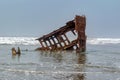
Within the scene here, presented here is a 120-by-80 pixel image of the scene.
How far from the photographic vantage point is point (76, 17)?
1368 inches

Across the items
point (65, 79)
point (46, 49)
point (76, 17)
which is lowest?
point (65, 79)

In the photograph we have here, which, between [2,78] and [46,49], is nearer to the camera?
[2,78]

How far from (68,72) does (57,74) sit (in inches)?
35.7

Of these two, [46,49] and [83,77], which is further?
[46,49]

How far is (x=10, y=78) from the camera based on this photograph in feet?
52.3

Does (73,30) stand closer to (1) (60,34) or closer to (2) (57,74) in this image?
(1) (60,34)

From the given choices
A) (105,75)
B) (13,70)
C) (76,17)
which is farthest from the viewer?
(76,17)

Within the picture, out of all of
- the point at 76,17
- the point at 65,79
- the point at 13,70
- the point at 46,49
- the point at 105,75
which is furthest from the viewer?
the point at 46,49

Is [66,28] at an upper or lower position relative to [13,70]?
upper

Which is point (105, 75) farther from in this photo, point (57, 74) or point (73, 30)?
point (73, 30)

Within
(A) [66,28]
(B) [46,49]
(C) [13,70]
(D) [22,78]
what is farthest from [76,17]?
(D) [22,78]

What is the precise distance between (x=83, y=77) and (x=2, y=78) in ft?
11.5

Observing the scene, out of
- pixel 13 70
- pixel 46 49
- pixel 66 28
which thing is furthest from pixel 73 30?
pixel 13 70

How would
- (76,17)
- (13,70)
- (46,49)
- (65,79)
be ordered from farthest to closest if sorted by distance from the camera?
1. (46,49)
2. (76,17)
3. (13,70)
4. (65,79)
